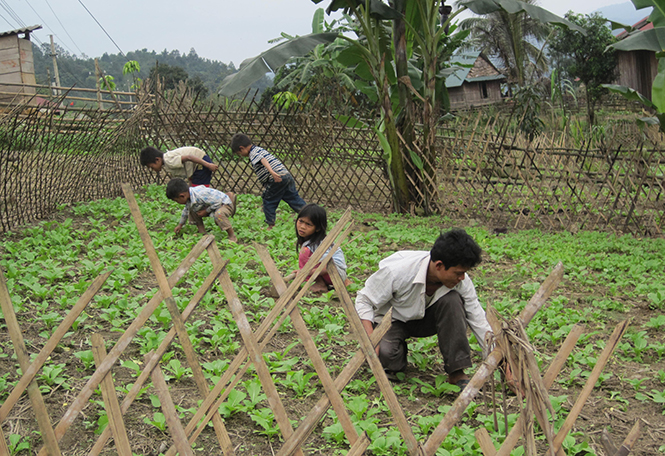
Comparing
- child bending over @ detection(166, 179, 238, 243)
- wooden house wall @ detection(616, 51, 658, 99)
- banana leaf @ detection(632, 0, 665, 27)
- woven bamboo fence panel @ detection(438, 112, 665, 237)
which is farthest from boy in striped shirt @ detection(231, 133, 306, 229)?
wooden house wall @ detection(616, 51, 658, 99)

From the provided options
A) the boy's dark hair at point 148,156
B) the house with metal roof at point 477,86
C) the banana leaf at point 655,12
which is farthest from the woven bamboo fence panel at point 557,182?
the house with metal roof at point 477,86

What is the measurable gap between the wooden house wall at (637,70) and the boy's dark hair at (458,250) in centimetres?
1710

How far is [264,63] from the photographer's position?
253 inches

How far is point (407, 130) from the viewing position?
739 cm

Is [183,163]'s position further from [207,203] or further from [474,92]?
[474,92]

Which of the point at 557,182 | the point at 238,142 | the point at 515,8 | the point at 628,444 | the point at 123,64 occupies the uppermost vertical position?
the point at 123,64

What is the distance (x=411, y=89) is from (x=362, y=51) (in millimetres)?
822

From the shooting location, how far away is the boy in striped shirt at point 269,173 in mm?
6305

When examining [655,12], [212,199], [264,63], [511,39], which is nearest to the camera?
[212,199]

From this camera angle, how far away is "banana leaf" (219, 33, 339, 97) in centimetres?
614

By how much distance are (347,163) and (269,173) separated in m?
2.22

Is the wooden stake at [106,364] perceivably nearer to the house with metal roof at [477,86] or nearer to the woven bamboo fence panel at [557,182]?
the woven bamboo fence panel at [557,182]

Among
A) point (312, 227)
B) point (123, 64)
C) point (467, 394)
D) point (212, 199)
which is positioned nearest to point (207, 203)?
point (212, 199)

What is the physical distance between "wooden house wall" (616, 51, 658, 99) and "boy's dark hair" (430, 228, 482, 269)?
56.1 ft
